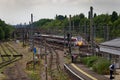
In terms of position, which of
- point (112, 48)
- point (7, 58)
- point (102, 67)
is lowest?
point (7, 58)

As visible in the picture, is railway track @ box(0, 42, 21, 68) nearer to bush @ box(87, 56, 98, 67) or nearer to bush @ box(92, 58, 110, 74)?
bush @ box(87, 56, 98, 67)

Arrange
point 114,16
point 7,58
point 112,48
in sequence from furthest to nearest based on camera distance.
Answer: point 114,16, point 7,58, point 112,48

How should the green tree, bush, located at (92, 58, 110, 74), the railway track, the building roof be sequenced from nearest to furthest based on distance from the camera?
the building roof, bush, located at (92, 58, 110, 74), the railway track, the green tree

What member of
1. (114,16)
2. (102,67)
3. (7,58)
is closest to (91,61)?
(102,67)

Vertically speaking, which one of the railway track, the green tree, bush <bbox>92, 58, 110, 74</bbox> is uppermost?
the green tree

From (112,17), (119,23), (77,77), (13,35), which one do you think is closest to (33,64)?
(77,77)

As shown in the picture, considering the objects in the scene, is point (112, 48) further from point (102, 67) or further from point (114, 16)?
point (114, 16)

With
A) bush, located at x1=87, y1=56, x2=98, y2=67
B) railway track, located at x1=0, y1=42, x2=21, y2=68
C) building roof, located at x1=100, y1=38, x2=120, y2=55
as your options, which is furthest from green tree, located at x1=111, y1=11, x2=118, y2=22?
building roof, located at x1=100, y1=38, x2=120, y2=55

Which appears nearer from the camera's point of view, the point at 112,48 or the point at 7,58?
the point at 112,48

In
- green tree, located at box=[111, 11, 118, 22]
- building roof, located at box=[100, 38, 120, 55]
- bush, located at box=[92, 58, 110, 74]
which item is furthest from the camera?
green tree, located at box=[111, 11, 118, 22]

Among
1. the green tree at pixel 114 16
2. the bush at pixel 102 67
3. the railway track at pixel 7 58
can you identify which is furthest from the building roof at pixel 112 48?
the green tree at pixel 114 16

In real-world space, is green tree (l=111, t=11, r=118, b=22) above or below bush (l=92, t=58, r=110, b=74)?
above

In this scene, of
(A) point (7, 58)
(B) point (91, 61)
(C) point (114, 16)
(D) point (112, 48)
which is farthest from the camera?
(C) point (114, 16)

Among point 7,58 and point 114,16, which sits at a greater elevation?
point 114,16
